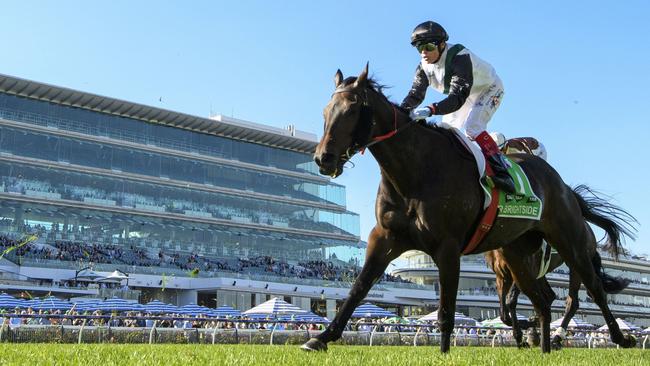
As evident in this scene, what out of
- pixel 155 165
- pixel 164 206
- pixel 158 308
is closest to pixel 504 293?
pixel 158 308

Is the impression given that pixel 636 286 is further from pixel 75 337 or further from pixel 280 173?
pixel 75 337

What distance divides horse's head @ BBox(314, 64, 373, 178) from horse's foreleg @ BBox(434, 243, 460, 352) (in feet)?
3.64

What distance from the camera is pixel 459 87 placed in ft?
22.7

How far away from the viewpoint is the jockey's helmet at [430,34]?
7039 mm

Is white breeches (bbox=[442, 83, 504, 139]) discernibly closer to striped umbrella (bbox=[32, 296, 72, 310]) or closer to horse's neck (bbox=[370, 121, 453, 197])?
horse's neck (bbox=[370, 121, 453, 197])

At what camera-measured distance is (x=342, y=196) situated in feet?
309

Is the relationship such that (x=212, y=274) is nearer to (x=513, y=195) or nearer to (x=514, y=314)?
(x=514, y=314)

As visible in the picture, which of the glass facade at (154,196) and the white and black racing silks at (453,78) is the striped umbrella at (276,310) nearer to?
the glass facade at (154,196)

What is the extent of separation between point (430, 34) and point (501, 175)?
4.92 feet

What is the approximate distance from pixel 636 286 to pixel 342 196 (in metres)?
47.5

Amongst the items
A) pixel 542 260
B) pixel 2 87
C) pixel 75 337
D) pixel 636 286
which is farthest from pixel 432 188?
pixel 636 286

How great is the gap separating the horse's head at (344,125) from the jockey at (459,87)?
0.64 m

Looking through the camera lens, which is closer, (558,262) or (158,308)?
(558,262)

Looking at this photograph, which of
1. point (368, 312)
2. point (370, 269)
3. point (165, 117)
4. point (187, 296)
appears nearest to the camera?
point (370, 269)
